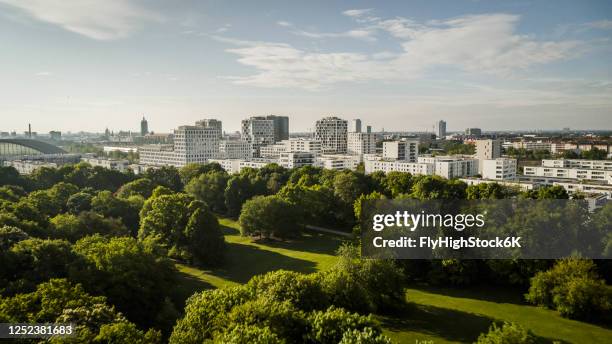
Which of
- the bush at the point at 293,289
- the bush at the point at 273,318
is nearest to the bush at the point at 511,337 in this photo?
the bush at the point at 273,318

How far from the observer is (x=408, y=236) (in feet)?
141

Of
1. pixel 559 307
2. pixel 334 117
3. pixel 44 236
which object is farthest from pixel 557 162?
pixel 44 236

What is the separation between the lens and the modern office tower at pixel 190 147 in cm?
12925

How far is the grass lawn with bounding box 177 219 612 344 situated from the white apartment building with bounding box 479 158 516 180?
60985mm

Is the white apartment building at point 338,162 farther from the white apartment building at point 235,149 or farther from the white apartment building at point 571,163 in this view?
the white apartment building at point 571,163

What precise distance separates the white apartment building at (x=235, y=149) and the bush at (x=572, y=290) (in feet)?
385

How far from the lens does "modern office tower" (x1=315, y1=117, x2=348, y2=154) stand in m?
166

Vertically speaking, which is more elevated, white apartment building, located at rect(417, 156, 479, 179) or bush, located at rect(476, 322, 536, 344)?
white apartment building, located at rect(417, 156, 479, 179)

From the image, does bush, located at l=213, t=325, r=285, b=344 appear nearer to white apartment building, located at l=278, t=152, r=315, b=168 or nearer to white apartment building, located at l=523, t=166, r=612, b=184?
white apartment building, located at l=523, t=166, r=612, b=184

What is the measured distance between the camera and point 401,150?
415 ft

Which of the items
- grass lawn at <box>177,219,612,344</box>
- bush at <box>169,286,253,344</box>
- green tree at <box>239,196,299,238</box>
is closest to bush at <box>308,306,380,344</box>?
bush at <box>169,286,253,344</box>

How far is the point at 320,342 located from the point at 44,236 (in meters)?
30.7

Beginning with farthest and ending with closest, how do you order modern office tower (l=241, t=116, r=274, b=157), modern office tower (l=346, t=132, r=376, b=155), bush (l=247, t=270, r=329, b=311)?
modern office tower (l=241, t=116, r=274, b=157) < modern office tower (l=346, t=132, r=376, b=155) < bush (l=247, t=270, r=329, b=311)

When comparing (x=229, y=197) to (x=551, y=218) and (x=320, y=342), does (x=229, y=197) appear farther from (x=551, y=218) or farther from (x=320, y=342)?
(x=320, y=342)
